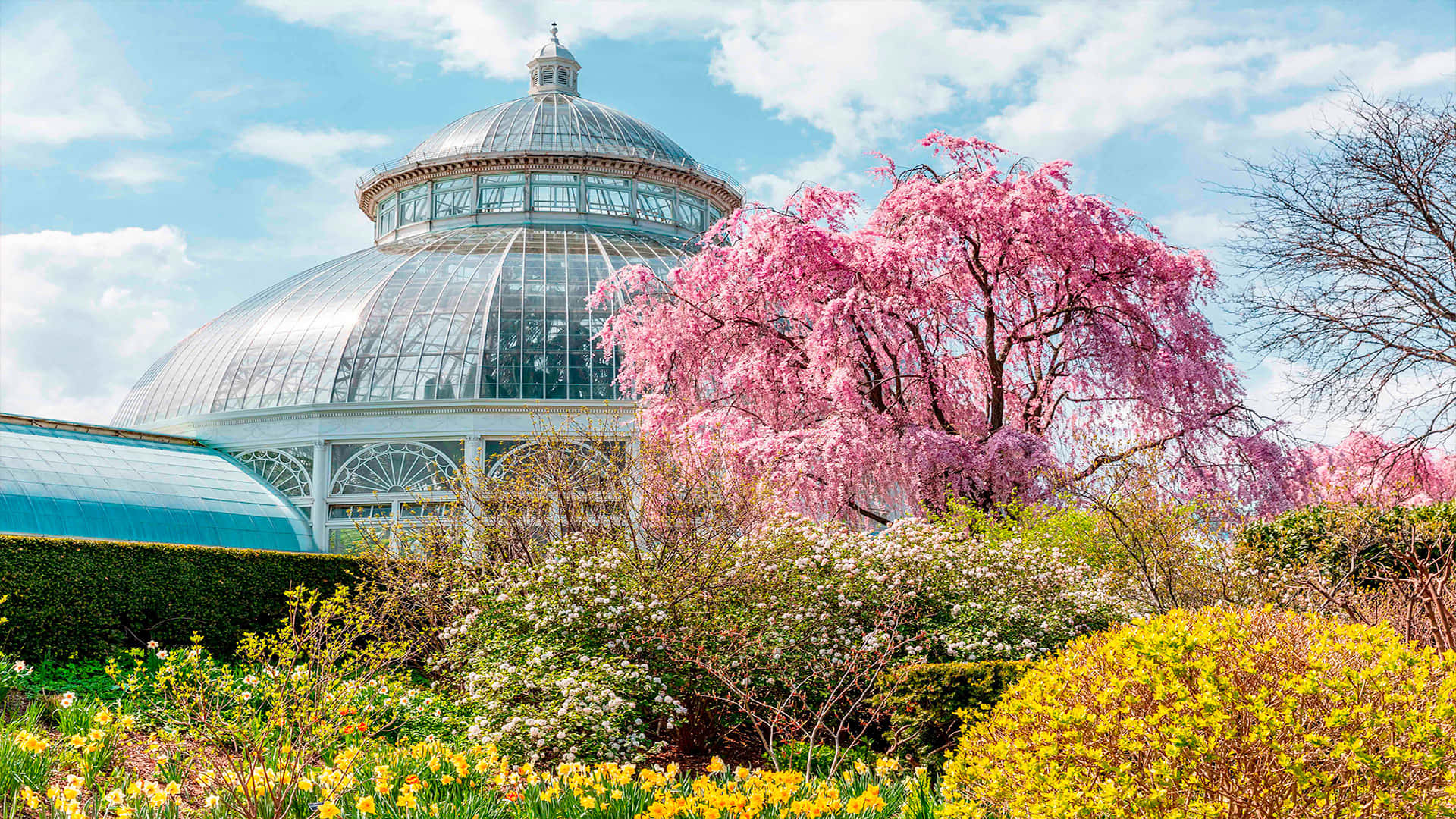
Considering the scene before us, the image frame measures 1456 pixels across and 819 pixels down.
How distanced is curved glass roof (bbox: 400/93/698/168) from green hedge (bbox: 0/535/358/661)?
16.8m

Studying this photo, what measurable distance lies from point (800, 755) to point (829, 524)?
3121 millimetres

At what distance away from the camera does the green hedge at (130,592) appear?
12.4 meters

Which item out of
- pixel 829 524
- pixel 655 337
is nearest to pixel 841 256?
pixel 655 337

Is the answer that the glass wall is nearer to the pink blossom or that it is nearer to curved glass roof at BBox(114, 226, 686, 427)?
curved glass roof at BBox(114, 226, 686, 427)

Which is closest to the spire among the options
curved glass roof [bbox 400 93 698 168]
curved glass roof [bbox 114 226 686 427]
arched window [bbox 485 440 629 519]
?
curved glass roof [bbox 400 93 698 168]

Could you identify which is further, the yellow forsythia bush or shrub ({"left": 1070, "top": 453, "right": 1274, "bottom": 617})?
shrub ({"left": 1070, "top": 453, "right": 1274, "bottom": 617})

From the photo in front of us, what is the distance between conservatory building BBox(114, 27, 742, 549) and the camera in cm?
2277

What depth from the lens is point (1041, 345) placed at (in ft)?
47.8

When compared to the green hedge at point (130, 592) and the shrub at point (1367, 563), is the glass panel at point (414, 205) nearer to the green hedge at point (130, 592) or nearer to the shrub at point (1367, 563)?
the green hedge at point (130, 592)

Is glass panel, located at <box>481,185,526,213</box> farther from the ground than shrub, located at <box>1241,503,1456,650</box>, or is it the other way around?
glass panel, located at <box>481,185,526,213</box>

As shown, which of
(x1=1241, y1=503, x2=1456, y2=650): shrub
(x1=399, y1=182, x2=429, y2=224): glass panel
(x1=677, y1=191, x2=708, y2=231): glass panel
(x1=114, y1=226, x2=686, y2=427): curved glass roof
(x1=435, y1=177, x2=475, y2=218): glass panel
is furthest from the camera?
(x1=677, y1=191, x2=708, y2=231): glass panel

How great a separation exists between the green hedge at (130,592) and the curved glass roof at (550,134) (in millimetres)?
16770

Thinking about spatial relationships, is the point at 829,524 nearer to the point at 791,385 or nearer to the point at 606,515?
the point at 606,515

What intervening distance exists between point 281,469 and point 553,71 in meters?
15.5
